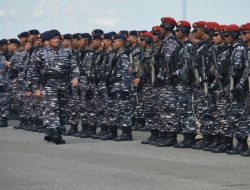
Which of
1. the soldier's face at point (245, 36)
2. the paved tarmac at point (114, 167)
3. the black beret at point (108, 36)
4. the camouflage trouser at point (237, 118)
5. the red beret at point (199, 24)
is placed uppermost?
the red beret at point (199, 24)

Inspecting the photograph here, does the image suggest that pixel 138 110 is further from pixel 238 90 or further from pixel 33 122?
pixel 238 90

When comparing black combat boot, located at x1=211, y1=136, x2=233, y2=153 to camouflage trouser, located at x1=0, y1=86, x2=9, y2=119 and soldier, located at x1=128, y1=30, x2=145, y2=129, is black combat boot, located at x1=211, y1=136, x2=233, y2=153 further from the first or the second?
camouflage trouser, located at x1=0, y1=86, x2=9, y2=119

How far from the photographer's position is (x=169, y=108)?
1645cm

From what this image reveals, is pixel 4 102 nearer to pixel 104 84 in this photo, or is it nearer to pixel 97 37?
pixel 97 37

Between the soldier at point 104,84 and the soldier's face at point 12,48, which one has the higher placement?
the soldier's face at point 12,48

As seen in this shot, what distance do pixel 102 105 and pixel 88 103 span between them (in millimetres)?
514

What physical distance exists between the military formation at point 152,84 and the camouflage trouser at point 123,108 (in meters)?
0.02

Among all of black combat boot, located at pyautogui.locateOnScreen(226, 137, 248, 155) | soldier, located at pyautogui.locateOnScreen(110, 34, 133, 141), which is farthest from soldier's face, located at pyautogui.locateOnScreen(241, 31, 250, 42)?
soldier, located at pyautogui.locateOnScreen(110, 34, 133, 141)

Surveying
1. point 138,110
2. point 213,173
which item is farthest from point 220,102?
point 138,110

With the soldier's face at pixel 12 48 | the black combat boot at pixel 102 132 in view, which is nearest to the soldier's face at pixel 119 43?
the black combat boot at pixel 102 132

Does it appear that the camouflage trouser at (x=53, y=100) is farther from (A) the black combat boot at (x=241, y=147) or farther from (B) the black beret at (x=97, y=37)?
(A) the black combat boot at (x=241, y=147)

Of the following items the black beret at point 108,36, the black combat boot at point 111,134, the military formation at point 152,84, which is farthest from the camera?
the black beret at point 108,36

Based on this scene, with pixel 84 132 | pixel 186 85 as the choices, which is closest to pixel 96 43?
pixel 84 132

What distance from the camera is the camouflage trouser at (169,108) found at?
16.4 meters
